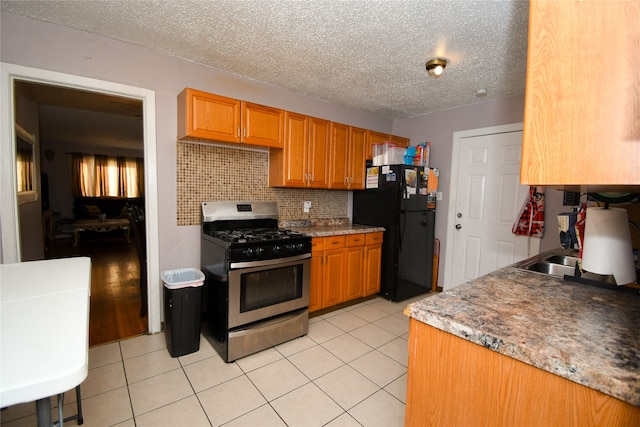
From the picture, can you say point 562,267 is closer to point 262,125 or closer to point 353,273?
point 353,273

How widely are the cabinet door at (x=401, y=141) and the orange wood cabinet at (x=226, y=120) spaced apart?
1.72 meters

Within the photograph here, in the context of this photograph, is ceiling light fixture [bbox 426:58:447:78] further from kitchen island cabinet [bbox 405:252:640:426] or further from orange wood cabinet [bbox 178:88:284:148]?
kitchen island cabinet [bbox 405:252:640:426]

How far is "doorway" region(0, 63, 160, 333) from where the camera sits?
76.0 inches

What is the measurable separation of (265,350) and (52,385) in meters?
1.93

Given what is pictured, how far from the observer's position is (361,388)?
1.95 m

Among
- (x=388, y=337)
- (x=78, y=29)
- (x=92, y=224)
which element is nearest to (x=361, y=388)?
(x=388, y=337)

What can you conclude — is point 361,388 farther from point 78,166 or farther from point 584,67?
point 78,166

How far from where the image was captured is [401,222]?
338 cm

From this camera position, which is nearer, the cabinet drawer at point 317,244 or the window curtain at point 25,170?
the window curtain at point 25,170

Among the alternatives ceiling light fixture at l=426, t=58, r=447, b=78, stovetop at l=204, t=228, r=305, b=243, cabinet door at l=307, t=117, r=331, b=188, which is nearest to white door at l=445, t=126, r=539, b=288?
ceiling light fixture at l=426, t=58, r=447, b=78

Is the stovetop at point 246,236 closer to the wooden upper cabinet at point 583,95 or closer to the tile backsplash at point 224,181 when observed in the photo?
the tile backsplash at point 224,181

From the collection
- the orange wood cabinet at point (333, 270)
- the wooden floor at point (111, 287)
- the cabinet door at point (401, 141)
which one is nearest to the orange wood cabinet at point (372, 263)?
the orange wood cabinet at point (333, 270)

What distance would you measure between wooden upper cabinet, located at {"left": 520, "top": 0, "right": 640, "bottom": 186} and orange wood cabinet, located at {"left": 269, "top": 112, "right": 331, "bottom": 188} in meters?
2.36

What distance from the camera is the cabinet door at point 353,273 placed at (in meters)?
3.17
